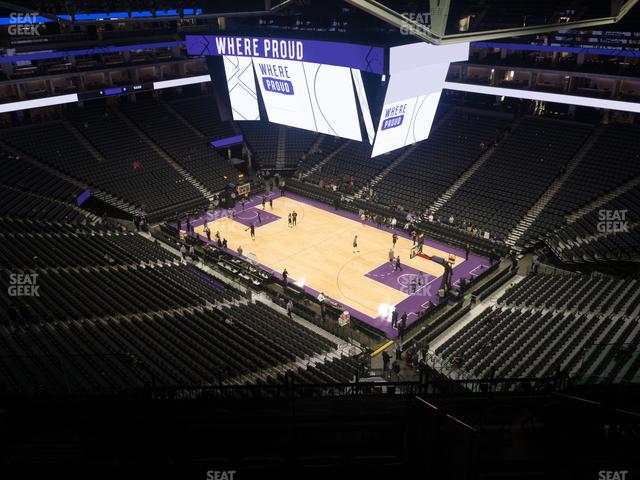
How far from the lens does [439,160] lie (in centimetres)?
3600

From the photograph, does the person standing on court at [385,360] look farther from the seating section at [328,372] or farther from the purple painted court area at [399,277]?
the purple painted court area at [399,277]

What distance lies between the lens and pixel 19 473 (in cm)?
877

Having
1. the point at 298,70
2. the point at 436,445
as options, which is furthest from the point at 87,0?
the point at 436,445

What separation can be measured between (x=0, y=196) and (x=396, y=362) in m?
24.1

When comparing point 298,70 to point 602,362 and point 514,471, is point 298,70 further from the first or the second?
point 514,471

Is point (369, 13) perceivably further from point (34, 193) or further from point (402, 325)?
point (34, 193)

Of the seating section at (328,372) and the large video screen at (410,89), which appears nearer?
the seating section at (328,372)

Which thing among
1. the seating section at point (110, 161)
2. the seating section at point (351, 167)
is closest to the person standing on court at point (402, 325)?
the seating section at point (351, 167)

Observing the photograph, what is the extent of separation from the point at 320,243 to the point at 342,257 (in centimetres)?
218

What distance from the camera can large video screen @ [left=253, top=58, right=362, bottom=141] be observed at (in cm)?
2603
